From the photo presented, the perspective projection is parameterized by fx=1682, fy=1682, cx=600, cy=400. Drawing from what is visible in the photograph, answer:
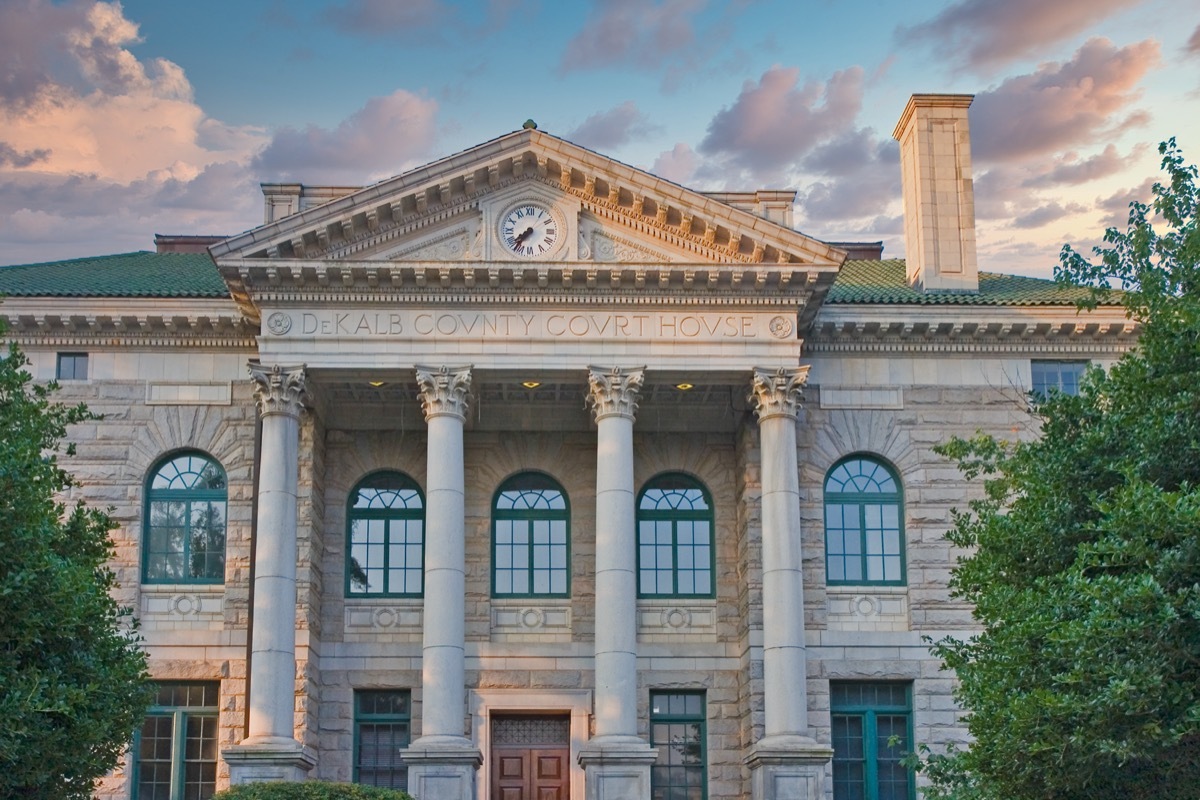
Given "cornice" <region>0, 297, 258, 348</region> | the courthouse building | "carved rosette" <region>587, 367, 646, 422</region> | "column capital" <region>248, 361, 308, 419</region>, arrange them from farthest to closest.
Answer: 1. "cornice" <region>0, 297, 258, 348</region>
2. "carved rosette" <region>587, 367, 646, 422</region>
3. "column capital" <region>248, 361, 308, 419</region>
4. the courthouse building

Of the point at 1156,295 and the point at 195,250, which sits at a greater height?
the point at 195,250

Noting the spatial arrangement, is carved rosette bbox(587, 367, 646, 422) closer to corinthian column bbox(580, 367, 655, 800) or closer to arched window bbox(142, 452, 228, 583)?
corinthian column bbox(580, 367, 655, 800)

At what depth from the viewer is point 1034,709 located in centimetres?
2052

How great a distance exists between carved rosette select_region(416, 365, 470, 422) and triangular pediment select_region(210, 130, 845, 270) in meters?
2.05

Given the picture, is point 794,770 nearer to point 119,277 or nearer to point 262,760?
point 262,760

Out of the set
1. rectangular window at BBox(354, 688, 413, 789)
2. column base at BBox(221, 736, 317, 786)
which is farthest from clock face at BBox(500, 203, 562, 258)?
column base at BBox(221, 736, 317, 786)

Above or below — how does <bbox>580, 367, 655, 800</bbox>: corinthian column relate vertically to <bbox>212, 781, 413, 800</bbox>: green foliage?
above

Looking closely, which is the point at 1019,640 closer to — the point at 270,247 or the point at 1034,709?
the point at 1034,709

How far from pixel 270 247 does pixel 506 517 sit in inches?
295

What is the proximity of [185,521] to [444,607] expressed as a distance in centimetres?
631

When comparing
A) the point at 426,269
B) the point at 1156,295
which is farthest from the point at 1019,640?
the point at 426,269

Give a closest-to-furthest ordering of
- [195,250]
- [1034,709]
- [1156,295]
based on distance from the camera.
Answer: [1034,709]
[1156,295]
[195,250]

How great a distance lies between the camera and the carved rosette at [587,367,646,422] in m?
31.0

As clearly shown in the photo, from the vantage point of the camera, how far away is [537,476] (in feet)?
113
